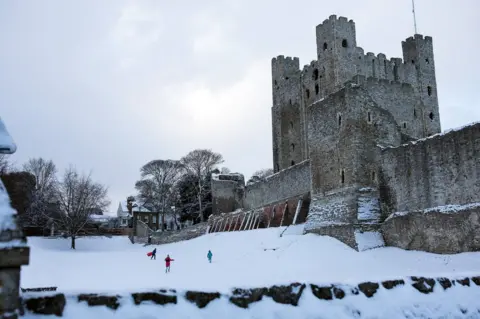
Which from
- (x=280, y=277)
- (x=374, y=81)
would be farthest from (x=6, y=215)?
(x=374, y=81)

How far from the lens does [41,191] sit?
57625 mm

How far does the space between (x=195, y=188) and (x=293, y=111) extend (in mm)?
15761

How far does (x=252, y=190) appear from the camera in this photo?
44.7m

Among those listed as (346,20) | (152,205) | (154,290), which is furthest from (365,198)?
(152,205)

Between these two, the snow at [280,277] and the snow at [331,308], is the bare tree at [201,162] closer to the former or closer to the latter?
the snow at [280,277]

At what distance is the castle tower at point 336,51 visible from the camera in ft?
151

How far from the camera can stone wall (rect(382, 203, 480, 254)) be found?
52.6 feet

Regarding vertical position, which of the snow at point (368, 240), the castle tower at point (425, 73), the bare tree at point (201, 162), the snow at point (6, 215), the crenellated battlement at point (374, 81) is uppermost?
the castle tower at point (425, 73)

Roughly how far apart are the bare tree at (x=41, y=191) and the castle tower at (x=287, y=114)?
26.0 metres

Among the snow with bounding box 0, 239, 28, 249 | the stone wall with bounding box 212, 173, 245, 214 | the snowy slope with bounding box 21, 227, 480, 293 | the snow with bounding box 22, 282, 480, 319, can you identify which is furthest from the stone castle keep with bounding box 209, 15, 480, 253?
the snow with bounding box 0, 239, 28, 249

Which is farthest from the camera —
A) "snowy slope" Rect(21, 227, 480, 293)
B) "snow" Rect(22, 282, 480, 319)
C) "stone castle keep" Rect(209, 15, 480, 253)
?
"stone castle keep" Rect(209, 15, 480, 253)

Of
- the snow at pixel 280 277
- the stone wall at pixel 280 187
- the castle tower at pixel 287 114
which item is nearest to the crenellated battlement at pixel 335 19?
the castle tower at pixel 287 114

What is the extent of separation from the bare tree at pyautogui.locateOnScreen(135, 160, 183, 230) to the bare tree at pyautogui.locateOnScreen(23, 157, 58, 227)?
11.9 m

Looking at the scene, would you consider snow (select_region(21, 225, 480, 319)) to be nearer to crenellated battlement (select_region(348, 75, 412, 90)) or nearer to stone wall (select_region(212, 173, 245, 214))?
stone wall (select_region(212, 173, 245, 214))
